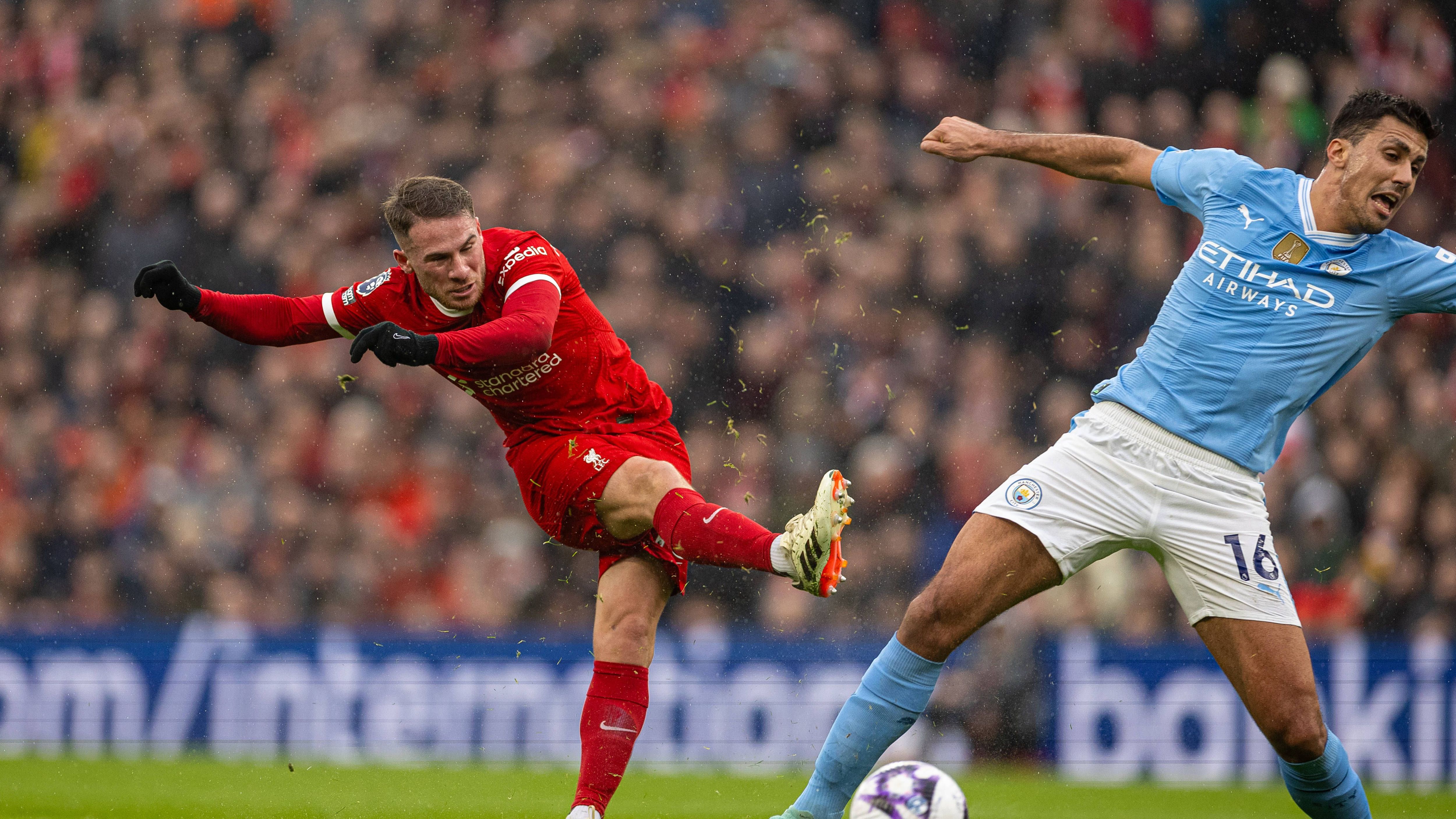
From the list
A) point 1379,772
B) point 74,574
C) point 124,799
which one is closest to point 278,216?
point 74,574

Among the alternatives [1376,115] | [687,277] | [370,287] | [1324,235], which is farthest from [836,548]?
Result: [687,277]

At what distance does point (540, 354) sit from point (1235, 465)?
7.43ft

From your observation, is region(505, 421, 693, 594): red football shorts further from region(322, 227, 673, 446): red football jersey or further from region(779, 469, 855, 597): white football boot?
region(779, 469, 855, 597): white football boot

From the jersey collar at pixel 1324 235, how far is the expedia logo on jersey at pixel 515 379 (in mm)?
2472

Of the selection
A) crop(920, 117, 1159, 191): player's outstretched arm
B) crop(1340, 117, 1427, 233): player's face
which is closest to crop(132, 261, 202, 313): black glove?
crop(920, 117, 1159, 191): player's outstretched arm

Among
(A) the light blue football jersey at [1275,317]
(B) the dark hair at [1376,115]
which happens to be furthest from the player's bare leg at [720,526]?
(B) the dark hair at [1376,115]

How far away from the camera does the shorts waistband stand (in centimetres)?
431

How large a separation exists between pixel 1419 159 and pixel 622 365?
2731 mm

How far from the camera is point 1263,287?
14.2 feet

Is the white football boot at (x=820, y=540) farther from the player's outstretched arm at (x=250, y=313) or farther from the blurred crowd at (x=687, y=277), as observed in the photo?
the blurred crowd at (x=687, y=277)

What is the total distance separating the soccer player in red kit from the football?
1.97 ft

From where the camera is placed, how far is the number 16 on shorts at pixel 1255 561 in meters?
4.25

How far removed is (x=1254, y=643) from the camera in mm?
4223

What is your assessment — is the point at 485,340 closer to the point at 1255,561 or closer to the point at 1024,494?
the point at 1024,494
